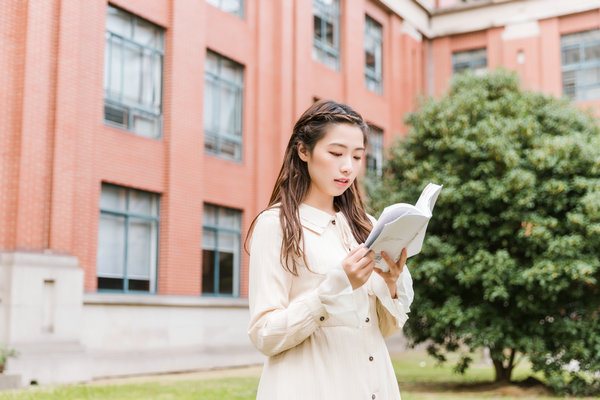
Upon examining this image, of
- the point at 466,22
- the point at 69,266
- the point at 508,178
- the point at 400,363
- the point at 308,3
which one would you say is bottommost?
the point at 400,363

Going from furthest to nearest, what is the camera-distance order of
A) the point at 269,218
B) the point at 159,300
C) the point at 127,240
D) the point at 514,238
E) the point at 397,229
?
the point at 159,300, the point at 127,240, the point at 514,238, the point at 269,218, the point at 397,229

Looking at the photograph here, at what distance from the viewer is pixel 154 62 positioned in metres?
16.5

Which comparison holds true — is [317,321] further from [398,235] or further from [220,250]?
[220,250]

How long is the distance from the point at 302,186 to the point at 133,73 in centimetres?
1414

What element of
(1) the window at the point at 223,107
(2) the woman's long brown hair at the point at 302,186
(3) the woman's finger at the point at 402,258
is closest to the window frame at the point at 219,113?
(1) the window at the point at 223,107

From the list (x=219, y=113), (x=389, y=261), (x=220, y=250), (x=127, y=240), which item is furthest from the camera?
(x=219, y=113)

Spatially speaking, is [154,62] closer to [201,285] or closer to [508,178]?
[201,285]

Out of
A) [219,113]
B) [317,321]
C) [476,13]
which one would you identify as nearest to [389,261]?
[317,321]

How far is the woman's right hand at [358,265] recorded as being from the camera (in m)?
2.23

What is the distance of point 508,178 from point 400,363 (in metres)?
8.45

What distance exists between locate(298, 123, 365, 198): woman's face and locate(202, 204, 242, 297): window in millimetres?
15115

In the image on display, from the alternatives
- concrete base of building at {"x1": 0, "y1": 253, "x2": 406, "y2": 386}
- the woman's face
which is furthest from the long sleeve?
concrete base of building at {"x1": 0, "y1": 253, "x2": 406, "y2": 386}

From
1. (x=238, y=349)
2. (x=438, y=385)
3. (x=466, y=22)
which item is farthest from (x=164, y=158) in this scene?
(x=466, y=22)

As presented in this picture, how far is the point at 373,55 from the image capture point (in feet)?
81.9
